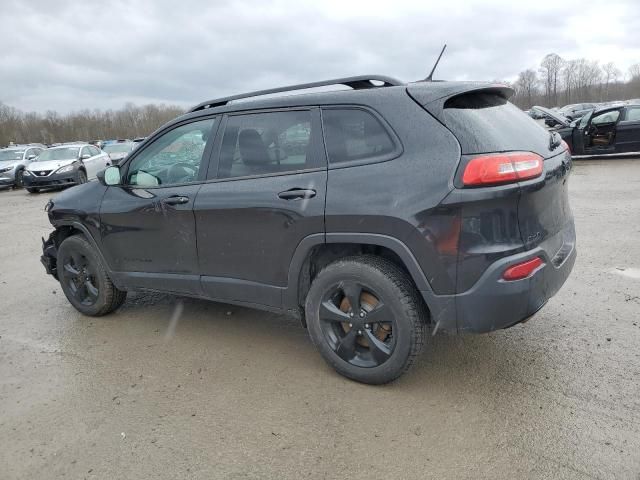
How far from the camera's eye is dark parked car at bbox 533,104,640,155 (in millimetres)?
13008

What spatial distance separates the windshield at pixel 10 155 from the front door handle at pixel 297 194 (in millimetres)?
21760

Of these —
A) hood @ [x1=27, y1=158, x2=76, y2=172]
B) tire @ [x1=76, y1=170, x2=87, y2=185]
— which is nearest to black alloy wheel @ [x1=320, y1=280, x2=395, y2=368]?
tire @ [x1=76, y1=170, x2=87, y2=185]

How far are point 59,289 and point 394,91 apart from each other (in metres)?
4.40

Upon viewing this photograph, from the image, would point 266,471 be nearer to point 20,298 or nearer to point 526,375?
point 526,375

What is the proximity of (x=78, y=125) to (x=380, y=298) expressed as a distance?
87.5 m

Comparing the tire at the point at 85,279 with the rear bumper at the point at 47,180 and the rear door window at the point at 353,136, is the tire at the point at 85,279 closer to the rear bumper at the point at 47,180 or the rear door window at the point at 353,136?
the rear door window at the point at 353,136

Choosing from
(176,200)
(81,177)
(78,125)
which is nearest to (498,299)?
(176,200)

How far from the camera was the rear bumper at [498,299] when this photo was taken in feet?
8.10

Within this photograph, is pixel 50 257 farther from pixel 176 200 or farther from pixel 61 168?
pixel 61 168

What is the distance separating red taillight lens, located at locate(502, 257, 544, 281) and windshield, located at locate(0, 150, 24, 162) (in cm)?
2293

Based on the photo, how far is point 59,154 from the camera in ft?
56.2

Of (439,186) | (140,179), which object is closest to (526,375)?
(439,186)

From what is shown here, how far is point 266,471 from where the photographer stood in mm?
2303

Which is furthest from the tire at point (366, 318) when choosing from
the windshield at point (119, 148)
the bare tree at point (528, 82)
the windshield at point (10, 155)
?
the bare tree at point (528, 82)
